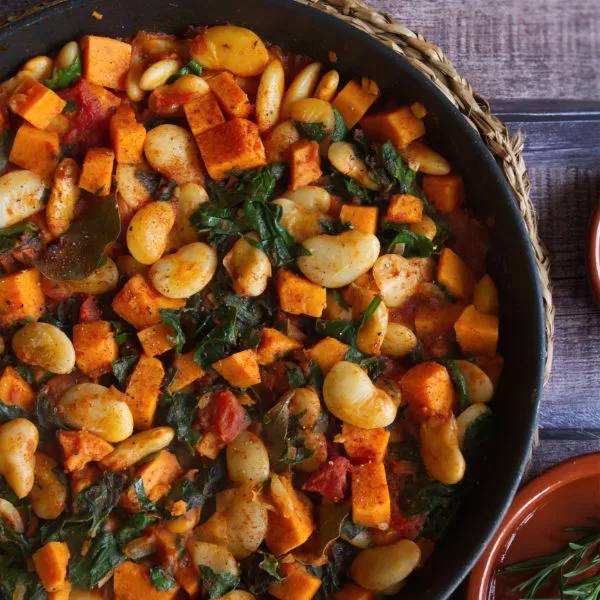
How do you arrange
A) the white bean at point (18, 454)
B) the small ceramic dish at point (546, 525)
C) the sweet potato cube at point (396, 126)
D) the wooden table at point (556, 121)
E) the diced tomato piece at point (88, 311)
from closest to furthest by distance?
1. the white bean at point (18, 454)
2. the diced tomato piece at point (88, 311)
3. the sweet potato cube at point (396, 126)
4. the small ceramic dish at point (546, 525)
5. the wooden table at point (556, 121)

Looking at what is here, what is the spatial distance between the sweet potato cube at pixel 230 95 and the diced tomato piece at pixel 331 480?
36.5 inches

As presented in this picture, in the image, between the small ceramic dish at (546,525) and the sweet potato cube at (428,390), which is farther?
the small ceramic dish at (546,525)

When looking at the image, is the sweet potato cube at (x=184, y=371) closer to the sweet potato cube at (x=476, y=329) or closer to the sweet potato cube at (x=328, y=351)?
the sweet potato cube at (x=328, y=351)

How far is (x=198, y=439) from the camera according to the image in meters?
1.83

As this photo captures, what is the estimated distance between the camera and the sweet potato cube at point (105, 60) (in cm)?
185

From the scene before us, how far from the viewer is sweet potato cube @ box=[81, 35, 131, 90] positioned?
1854 millimetres

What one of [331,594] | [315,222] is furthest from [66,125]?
[331,594]

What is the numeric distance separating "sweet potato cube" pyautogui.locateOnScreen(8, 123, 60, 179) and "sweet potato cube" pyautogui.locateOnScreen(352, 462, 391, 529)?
3.58 feet

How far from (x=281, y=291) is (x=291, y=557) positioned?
67 centimetres

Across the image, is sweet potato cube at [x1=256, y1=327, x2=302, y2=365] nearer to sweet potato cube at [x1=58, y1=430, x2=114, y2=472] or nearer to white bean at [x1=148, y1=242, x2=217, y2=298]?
white bean at [x1=148, y1=242, x2=217, y2=298]

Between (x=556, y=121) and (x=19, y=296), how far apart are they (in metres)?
1.68

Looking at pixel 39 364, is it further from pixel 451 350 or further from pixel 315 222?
pixel 451 350

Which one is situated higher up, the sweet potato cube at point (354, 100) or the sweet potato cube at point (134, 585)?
the sweet potato cube at point (354, 100)

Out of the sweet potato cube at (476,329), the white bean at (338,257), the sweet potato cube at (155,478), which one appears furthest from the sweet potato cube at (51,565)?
the sweet potato cube at (476,329)
